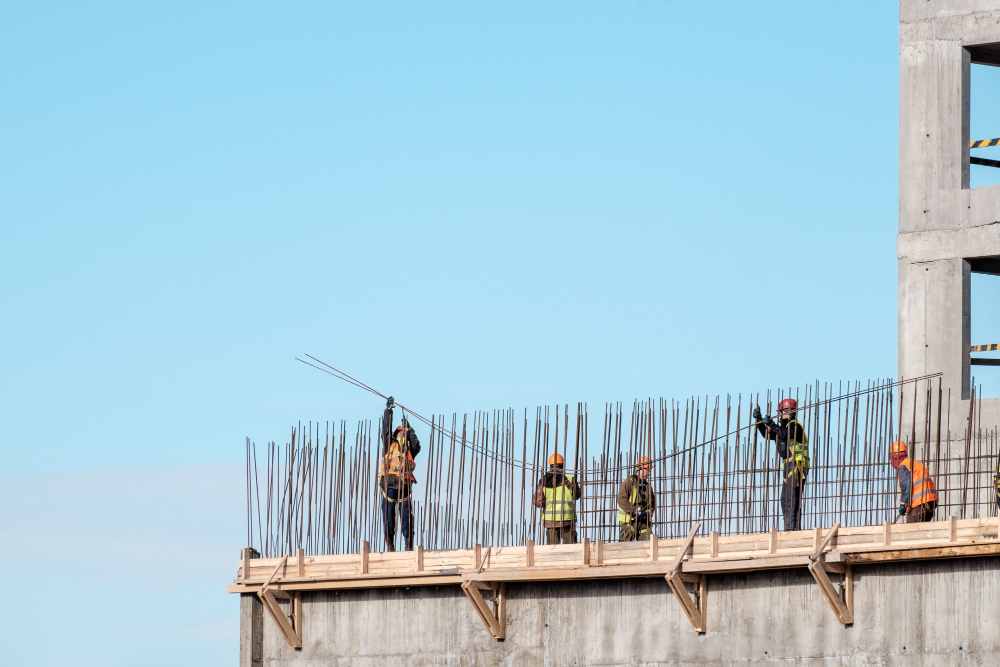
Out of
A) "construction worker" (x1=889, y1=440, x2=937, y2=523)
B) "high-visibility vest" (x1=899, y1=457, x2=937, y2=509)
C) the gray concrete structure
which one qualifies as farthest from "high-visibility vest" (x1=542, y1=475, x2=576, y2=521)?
the gray concrete structure

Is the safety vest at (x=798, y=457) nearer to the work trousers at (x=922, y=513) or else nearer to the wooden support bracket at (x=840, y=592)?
the work trousers at (x=922, y=513)

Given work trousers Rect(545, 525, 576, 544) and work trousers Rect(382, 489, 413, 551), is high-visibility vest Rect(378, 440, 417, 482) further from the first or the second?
work trousers Rect(545, 525, 576, 544)

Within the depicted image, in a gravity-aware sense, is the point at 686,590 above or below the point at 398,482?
below

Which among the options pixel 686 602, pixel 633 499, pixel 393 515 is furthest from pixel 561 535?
pixel 686 602

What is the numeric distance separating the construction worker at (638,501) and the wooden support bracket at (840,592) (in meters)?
2.57

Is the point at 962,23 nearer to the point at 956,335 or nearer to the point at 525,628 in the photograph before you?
the point at 956,335

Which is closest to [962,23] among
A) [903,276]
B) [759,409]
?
[903,276]

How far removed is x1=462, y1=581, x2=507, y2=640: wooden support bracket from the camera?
1842cm

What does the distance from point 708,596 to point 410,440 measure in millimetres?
4537

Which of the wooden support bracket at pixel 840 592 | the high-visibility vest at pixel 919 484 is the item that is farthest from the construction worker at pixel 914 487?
the wooden support bracket at pixel 840 592

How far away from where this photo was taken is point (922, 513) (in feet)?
56.4

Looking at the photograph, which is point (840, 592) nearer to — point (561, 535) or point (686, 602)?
point (686, 602)

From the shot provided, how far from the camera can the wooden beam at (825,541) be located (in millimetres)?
16141

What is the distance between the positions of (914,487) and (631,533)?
10.5 feet
